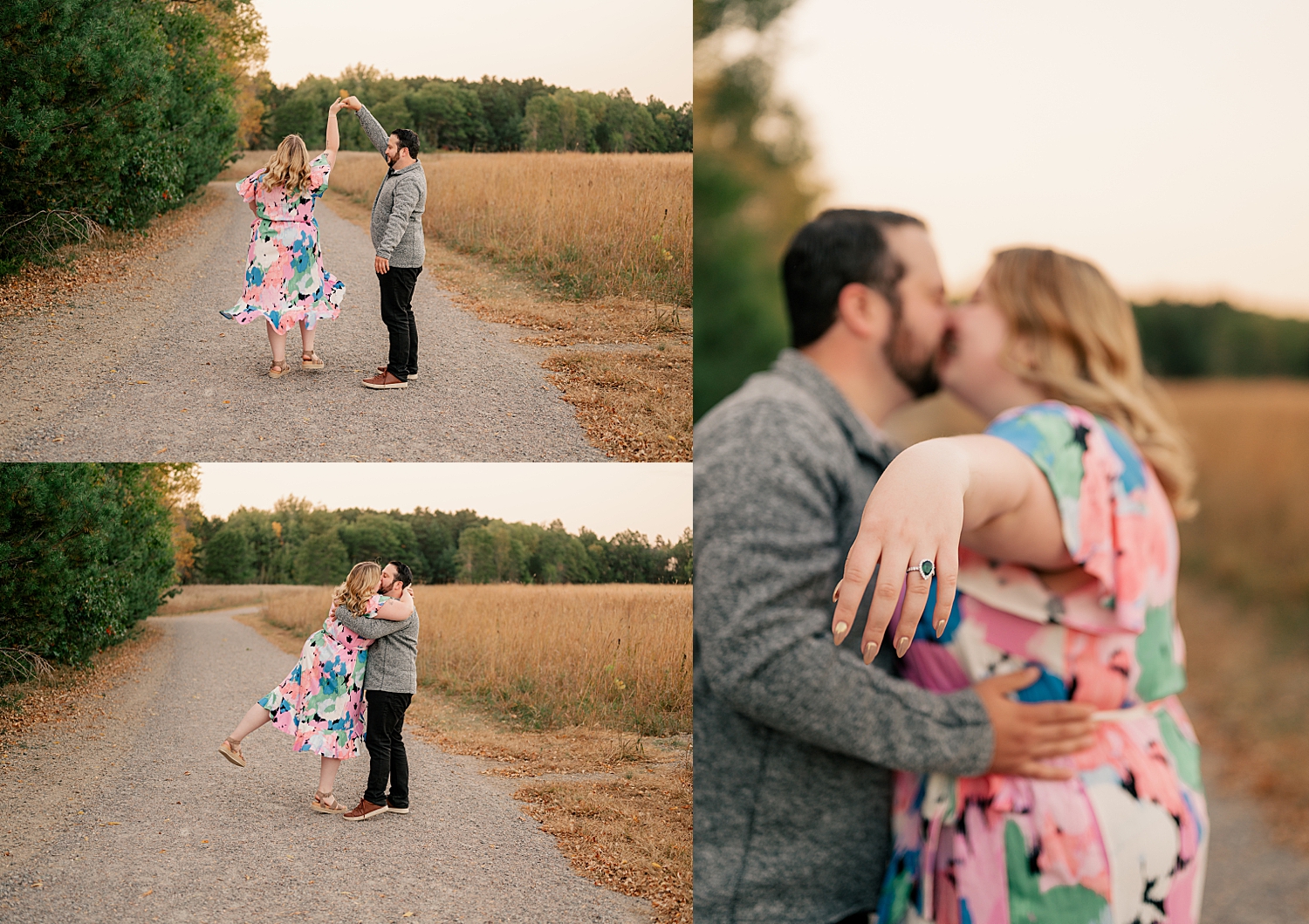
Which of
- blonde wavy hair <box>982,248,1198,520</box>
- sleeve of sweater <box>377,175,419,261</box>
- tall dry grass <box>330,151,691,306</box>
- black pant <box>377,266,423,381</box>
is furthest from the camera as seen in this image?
tall dry grass <box>330,151,691,306</box>

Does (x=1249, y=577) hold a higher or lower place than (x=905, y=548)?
lower

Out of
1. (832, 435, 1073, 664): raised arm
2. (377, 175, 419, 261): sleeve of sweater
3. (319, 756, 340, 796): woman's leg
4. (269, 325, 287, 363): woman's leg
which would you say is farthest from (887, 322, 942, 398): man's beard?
(319, 756, 340, 796): woman's leg

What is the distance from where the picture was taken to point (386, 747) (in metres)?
2.81

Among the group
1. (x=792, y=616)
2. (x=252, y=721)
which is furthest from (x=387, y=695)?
(x=792, y=616)

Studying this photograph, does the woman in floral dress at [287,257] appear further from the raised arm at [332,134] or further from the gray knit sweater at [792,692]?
the gray knit sweater at [792,692]

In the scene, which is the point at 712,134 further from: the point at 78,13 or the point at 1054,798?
the point at 1054,798

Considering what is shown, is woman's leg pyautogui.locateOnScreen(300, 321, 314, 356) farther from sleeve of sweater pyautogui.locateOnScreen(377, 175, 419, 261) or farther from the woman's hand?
the woman's hand

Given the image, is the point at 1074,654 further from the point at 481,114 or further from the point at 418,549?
the point at 481,114

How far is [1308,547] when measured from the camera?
10.4 feet

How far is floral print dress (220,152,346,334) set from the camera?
2730mm

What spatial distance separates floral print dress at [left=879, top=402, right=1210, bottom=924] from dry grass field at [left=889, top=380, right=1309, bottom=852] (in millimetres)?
817

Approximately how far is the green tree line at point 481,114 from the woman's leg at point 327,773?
1894mm

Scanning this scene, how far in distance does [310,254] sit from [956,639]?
214 cm

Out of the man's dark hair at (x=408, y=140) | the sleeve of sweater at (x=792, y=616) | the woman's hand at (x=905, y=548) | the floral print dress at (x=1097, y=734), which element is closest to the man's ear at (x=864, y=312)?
the sleeve of sweater at (x=792, y=616)
